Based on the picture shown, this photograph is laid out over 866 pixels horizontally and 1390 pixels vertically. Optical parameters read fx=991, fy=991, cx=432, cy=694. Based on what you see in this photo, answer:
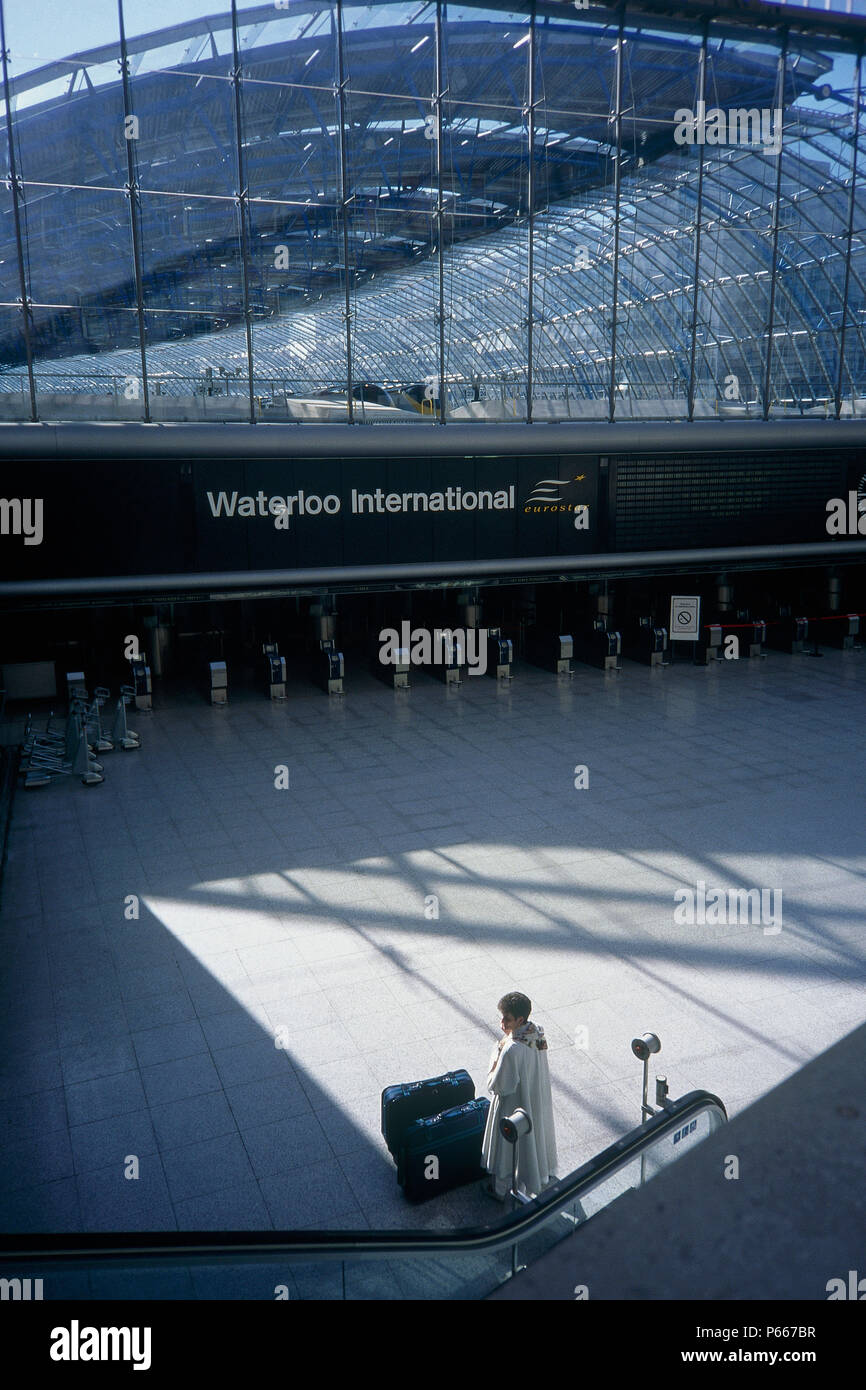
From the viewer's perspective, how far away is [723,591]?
19.6 metres

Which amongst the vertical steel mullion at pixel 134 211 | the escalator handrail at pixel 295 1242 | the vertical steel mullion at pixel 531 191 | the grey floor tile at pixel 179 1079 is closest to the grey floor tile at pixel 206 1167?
the grey floor tile at pixel 179 1079

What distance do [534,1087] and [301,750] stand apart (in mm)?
8561

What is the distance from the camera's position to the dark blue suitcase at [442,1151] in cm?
534

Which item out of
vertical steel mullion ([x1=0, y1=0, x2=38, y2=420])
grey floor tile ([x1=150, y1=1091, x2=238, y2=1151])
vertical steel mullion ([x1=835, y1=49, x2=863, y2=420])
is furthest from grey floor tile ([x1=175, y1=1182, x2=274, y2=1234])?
vertical steel mullion ([x1=835, y1=49, x2=863, y2=420])

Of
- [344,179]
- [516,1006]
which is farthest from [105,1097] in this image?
[344,179]

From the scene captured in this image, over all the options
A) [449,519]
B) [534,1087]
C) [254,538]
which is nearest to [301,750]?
[254,538]

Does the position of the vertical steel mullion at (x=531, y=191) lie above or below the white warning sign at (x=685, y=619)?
above

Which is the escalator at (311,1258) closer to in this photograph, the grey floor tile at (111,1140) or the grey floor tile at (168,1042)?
the grey floor tile at (111,1140)

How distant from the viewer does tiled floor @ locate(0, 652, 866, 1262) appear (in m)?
5.80

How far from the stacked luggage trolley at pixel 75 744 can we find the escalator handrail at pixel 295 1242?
8.91 meters

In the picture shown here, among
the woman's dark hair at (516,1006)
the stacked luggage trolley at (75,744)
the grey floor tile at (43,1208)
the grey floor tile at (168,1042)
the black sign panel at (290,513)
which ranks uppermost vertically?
the black sign panel at (290,513)

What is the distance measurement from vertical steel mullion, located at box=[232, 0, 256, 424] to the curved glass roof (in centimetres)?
3
